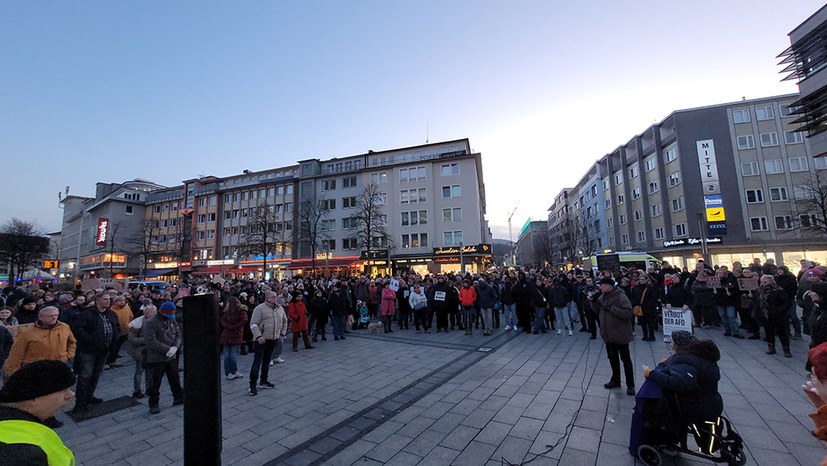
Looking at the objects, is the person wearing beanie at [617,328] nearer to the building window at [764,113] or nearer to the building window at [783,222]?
the building window at [783,222]

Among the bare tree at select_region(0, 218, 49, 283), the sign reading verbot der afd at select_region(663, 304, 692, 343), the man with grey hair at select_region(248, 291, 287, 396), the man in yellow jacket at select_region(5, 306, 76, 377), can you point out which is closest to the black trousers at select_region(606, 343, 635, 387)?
the sign reading verbot der afd at select_region(663, 304, 692, 343)

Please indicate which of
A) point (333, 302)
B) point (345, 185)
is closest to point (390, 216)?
point (345, 185)

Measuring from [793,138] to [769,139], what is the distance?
1945 mm

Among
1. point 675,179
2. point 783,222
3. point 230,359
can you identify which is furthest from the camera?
point 675,179

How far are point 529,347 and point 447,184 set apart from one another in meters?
36.8

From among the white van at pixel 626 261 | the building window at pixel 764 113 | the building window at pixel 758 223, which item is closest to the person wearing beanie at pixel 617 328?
the white van at pixel 626 261

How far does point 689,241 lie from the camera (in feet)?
128

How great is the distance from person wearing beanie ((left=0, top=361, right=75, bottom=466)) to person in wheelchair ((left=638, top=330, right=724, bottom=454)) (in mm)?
4532

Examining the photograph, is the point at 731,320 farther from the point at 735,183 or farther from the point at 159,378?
the point at 735,183

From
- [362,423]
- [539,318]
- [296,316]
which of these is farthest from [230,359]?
[539,318]

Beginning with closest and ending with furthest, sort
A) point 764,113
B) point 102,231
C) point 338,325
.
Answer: point 338,325, point 764,113, point 102,231

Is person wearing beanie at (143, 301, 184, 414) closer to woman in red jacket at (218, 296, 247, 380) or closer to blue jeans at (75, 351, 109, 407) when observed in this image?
blue jeans at (75, 351, 109, 407)

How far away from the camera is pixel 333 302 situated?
1227cm

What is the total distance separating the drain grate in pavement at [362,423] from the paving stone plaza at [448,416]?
0.07 ft
